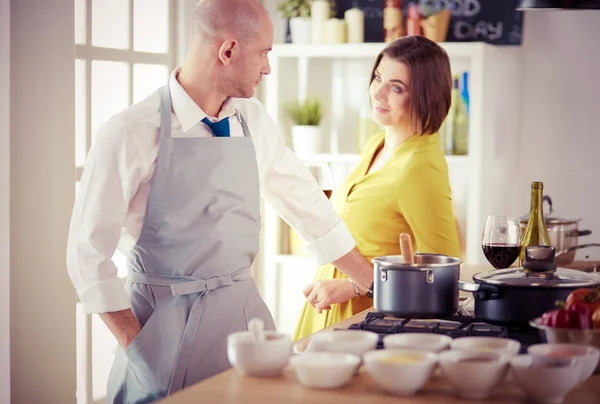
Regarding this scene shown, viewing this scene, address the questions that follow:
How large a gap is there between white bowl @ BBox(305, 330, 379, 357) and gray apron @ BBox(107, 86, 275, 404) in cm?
69

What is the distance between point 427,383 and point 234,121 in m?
1.17

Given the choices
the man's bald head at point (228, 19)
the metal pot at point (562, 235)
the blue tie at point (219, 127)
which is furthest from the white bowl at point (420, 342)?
the metal pot at point (562, 235)

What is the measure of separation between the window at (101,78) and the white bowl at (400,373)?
2.13 m

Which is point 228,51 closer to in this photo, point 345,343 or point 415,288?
point 415,288

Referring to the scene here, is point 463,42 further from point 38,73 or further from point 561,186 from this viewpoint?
point 38,73

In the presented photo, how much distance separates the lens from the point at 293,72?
4.96m

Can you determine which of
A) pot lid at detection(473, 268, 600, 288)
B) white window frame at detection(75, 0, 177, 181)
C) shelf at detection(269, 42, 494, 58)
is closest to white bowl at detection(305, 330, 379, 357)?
pot lid at detection(473, 268, 600, 288)

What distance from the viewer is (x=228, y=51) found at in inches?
101

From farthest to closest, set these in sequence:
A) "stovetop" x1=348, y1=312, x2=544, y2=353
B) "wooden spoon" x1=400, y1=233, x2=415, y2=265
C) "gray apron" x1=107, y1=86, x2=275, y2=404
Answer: "gray apron" x1=107, y1=86, x2=275, y2=404 → "wooden spoon" x1=400, y1=233, x2=415, y2=265 → "stovetop" x1=348, y1=312, x2=544, y2=353

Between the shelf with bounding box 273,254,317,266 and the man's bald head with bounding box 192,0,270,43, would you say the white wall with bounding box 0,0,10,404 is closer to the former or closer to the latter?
the man's bald head with bounding box 192,0,270,43

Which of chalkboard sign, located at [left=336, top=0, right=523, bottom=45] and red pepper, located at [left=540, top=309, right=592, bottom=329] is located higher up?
chalkboard sign, located at [left=336, top=0, right=523, bottom=45]

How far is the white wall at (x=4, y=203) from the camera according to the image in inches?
114

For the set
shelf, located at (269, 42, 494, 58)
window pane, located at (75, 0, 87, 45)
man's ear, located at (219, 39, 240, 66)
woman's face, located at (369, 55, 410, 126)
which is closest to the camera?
man's ear, located at (219, 39, 240, 66)

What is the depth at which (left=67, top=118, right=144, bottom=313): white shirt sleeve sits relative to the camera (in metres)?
2.34
